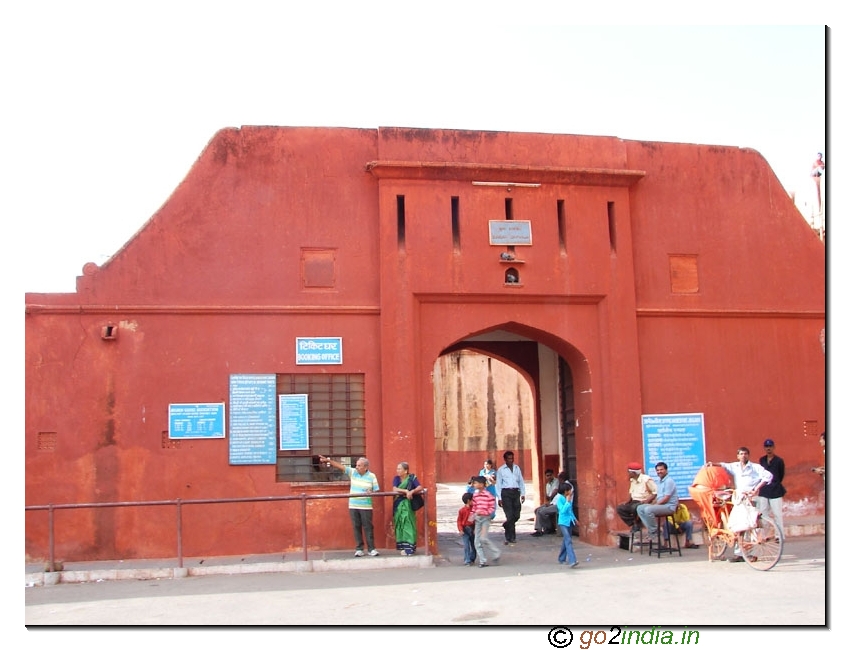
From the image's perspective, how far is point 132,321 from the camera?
1277 cm

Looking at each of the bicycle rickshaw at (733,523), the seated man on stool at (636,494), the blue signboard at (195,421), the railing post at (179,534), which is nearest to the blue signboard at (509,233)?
the seated man on stool at (636,494)

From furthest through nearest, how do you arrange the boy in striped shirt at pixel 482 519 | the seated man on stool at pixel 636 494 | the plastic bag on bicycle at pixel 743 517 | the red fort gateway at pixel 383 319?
the red fort gateway at pixel 383 319 → the seated man on stool at pixel 636 494 → the boy in striped shirt at pixel 482 519 → the plastic bag on bicycle at pixel 743 517

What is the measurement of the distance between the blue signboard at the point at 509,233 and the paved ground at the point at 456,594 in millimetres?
4561

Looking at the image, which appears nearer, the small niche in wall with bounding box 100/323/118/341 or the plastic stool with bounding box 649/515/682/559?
the plastic stool with bounding box 649/515/682/559

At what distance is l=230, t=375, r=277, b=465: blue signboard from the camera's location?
41.6ft

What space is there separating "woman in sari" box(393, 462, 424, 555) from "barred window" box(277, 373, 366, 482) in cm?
94

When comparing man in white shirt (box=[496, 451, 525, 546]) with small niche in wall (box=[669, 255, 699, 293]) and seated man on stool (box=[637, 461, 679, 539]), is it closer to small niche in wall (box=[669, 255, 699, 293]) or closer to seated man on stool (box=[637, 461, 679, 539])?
seated man on stool (box=[637, 461, 679, 539])

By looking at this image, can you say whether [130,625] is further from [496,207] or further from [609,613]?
[496,207]

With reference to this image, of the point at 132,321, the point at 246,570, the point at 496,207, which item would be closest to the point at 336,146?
the point at 496,207

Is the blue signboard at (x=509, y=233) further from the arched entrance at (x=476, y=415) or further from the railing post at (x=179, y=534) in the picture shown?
the arched entrance at (x=476, y=415)

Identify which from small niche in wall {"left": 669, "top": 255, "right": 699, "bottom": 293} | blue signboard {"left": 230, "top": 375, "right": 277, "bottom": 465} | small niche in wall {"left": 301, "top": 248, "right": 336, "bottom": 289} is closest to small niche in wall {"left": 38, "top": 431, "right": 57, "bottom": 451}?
blue signboard {"left": 230, "top": 375, "right": 277, "bottom": 465}

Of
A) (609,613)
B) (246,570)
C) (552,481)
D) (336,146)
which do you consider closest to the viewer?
(609,613)

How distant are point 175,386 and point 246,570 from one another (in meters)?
2.85

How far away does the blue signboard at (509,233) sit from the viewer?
536 inches
